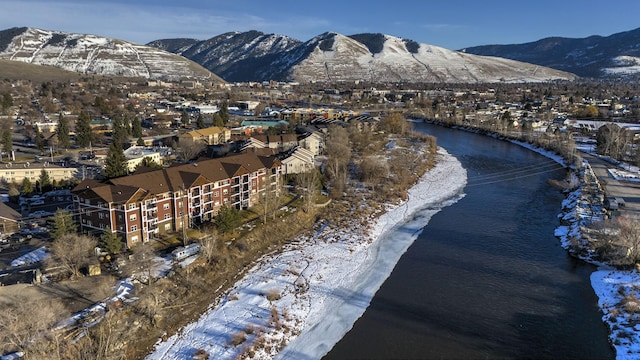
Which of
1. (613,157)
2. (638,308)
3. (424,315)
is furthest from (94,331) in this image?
(613,157)

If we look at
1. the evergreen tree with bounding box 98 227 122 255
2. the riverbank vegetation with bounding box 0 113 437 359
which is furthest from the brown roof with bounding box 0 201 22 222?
the riverbank vegetation with bounding box 0 113 437 359

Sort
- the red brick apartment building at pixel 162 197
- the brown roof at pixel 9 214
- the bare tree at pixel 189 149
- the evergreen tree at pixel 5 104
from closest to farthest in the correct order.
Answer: the red brick apartment building at pixel 162 197
the brown roof at pixel 9 214
the bare tree at pixel 189 149
the evergreen tree at pixel 5 104

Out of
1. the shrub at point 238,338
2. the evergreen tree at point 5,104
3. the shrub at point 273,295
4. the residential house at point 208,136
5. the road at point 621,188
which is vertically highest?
the evergreen tree at point 5,104

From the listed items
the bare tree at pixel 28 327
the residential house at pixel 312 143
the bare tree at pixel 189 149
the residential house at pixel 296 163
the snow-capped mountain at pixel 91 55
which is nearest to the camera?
the bare tree at pixel 28 327

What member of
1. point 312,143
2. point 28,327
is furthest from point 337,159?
point 28,327

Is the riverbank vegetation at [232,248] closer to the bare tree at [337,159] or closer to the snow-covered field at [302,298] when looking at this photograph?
the bare tree at [337,159]

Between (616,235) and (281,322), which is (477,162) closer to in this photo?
(616,235)

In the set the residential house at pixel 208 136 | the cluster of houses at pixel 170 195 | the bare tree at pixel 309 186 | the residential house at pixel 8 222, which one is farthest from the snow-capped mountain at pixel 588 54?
the residential house at pixel 8 222
